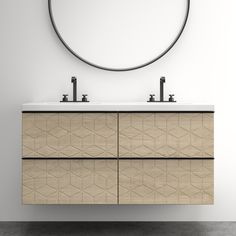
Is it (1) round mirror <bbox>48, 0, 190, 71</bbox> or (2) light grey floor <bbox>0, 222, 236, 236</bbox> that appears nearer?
(2) light grey floor <bbox>0, 222, 236, 236</bbox>

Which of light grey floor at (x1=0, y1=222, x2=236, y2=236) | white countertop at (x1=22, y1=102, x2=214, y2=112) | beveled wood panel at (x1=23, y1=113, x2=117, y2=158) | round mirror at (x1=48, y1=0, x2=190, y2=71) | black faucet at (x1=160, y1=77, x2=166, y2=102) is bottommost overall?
light grey floor at (x1=0, y1=222, x2=236, y2=236)

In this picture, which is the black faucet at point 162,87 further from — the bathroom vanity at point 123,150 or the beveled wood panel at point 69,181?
the beveled wood panel at point 69,181

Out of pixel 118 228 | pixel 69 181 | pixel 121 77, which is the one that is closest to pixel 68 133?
pixel 69 181

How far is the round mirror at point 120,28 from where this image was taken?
9.36 feet

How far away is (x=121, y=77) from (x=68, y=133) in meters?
0.63

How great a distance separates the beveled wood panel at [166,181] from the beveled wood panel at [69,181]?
0.07 meters

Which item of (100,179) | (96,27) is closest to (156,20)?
(96,27)

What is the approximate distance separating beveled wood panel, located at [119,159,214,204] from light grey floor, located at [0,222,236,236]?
0.37 m

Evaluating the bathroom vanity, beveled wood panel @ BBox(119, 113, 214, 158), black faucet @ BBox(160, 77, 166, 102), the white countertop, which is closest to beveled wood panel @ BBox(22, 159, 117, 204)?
the bathroom vanity

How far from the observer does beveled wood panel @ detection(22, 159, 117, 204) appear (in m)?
2.44

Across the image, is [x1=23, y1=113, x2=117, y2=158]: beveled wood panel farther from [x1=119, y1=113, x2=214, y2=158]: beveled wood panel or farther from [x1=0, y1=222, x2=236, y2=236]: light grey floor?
[x1=0, y1=222, x2=236, y2=236]: light grey floor

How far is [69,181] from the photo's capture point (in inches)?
96.4

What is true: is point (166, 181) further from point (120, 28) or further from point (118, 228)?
point (120, 28)

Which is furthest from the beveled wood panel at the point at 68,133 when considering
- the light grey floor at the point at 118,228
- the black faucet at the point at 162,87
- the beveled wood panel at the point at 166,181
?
the light grey floor at the point at 118,228
